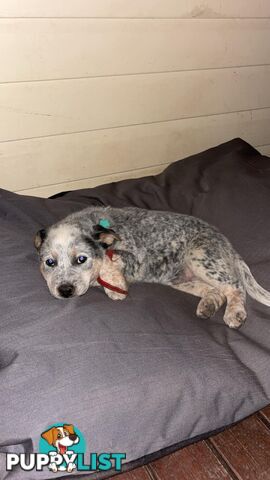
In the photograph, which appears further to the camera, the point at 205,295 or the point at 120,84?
the point at 120,84

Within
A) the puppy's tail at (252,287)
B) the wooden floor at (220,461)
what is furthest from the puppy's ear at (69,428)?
the puppy's tail at (252,287)

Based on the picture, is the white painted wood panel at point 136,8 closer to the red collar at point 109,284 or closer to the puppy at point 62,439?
the red collar at point 109,284

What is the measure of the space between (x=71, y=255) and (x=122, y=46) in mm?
2220

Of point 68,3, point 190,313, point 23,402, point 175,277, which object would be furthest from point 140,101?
point 23,402

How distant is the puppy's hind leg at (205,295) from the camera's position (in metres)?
3.07

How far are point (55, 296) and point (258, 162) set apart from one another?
2343 millimetres

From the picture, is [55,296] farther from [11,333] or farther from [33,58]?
[33,58]

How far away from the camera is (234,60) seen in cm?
484

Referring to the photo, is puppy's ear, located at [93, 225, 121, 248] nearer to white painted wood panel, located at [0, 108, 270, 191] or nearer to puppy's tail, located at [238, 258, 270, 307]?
puppy's tail, located at [238, 258, 270, 307]

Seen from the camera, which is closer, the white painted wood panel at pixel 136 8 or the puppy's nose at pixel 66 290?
the puppy's nose at pixel 66 290

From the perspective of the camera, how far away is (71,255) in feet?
9.80

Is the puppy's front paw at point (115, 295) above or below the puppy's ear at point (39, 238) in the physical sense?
below

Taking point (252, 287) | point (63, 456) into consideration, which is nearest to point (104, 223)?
point (252, 287)

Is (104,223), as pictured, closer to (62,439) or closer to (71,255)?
(71,255)
